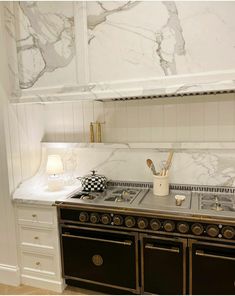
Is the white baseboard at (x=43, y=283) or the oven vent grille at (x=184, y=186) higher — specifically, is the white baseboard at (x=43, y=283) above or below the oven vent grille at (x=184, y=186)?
below

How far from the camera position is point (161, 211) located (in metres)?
1.87

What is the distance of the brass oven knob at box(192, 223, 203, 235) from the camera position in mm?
1780

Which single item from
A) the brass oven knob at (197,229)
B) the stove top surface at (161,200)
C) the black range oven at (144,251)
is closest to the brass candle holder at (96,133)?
the stove top surface at (161,200)

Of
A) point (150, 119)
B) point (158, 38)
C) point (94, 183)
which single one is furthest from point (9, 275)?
point (158, 38)

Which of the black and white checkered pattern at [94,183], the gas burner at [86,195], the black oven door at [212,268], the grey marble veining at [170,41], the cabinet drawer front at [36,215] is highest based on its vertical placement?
the grey marble veining at [170,41]

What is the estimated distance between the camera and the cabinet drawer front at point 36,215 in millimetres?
2203

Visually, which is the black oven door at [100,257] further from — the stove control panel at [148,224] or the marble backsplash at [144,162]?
the marble backsplash at [144,162]

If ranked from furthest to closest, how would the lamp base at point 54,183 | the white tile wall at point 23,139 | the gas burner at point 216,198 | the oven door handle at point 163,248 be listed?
the lamp base at point 54,183 < the white tile wall at point 23,139 < the gas burner at point 216,198 < the oven door handle at point 163,248

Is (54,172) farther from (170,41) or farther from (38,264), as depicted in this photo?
(170,41)

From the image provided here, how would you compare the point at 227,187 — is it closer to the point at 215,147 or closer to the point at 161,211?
the point at 215,147

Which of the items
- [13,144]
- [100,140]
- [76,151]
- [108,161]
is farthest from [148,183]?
[13,144]

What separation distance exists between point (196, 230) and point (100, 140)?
1224 mm

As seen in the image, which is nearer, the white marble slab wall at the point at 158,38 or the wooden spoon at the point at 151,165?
the white marble slab wall at the point at 158,38

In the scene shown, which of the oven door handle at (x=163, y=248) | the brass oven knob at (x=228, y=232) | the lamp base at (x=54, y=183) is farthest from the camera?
the lamp base at (x=54, y=183)
